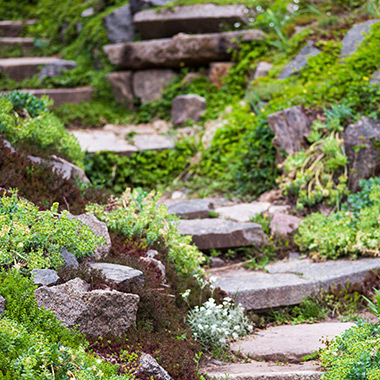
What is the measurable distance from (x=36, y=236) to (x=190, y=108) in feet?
20.0

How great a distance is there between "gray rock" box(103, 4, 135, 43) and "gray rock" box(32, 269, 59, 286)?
25.0ft

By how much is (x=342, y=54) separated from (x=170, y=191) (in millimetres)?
3286

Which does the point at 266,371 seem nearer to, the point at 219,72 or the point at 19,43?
the point at 219,72

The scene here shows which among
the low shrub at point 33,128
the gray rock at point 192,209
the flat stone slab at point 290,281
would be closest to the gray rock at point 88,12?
the low shrub at point 33,128

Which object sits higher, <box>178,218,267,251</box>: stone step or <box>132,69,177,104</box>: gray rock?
<box>132,69,177,104</box>: gray rock

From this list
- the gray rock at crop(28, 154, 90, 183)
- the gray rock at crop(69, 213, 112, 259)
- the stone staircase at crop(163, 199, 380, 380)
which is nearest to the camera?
the stone staircase at crop(163, 199, 380, 380)

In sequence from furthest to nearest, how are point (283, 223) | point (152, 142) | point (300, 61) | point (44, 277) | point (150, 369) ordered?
point (152, 142), point (300, 61), point (283, 223), point (44, 277), point (150, 369)

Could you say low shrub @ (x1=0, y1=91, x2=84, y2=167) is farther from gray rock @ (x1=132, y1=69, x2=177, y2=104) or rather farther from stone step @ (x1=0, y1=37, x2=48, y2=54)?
stone step @ (x1=0, y1=37, x2=48, y2=54)

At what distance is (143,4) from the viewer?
33.0 ft

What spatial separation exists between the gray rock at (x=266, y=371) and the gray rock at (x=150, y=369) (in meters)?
0.42

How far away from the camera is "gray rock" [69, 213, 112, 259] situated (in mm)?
3826

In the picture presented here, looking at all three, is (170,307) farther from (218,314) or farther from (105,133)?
(105,133)

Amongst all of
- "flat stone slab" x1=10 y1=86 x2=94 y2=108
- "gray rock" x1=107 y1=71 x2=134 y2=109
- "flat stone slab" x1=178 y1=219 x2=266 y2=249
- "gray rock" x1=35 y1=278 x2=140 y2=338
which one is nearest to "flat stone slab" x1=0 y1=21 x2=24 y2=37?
"flat stone slab" x1=10 y1=86 x2=94 y2=108

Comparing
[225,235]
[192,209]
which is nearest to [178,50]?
[192,209]
